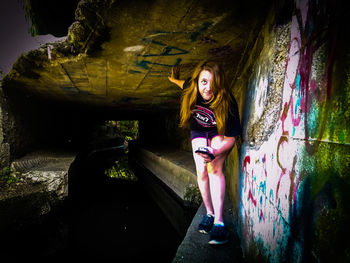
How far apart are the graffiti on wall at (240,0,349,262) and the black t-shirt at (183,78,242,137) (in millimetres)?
338

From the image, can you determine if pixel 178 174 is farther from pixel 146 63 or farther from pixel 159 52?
pixel 159 52

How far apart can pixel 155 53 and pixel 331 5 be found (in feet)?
6.92

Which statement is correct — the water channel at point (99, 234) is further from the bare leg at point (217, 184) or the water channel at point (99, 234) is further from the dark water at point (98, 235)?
the bare leg at point (217, 184)

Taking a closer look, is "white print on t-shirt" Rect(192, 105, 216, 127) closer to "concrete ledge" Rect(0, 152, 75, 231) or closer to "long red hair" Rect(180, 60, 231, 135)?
"long red hair" Rect(180, 60, 231, 135)

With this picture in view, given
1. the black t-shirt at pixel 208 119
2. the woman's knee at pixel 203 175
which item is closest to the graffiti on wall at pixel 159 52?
the black t-shirt at pixel 208 119

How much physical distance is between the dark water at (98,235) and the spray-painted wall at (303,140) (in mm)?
2388

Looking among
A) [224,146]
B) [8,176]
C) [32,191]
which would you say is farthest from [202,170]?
[8,176]

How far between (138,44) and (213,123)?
1.43 meters

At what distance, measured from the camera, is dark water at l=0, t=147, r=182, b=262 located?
117 inches

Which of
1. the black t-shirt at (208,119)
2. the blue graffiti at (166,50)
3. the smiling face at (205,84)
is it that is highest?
the blue graffiti at (166,50)

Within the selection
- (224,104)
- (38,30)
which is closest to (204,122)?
(224,104)

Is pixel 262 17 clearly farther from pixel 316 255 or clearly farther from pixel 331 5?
pixel 316 255

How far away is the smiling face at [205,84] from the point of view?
1.87 meters

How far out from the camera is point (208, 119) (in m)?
1.95
